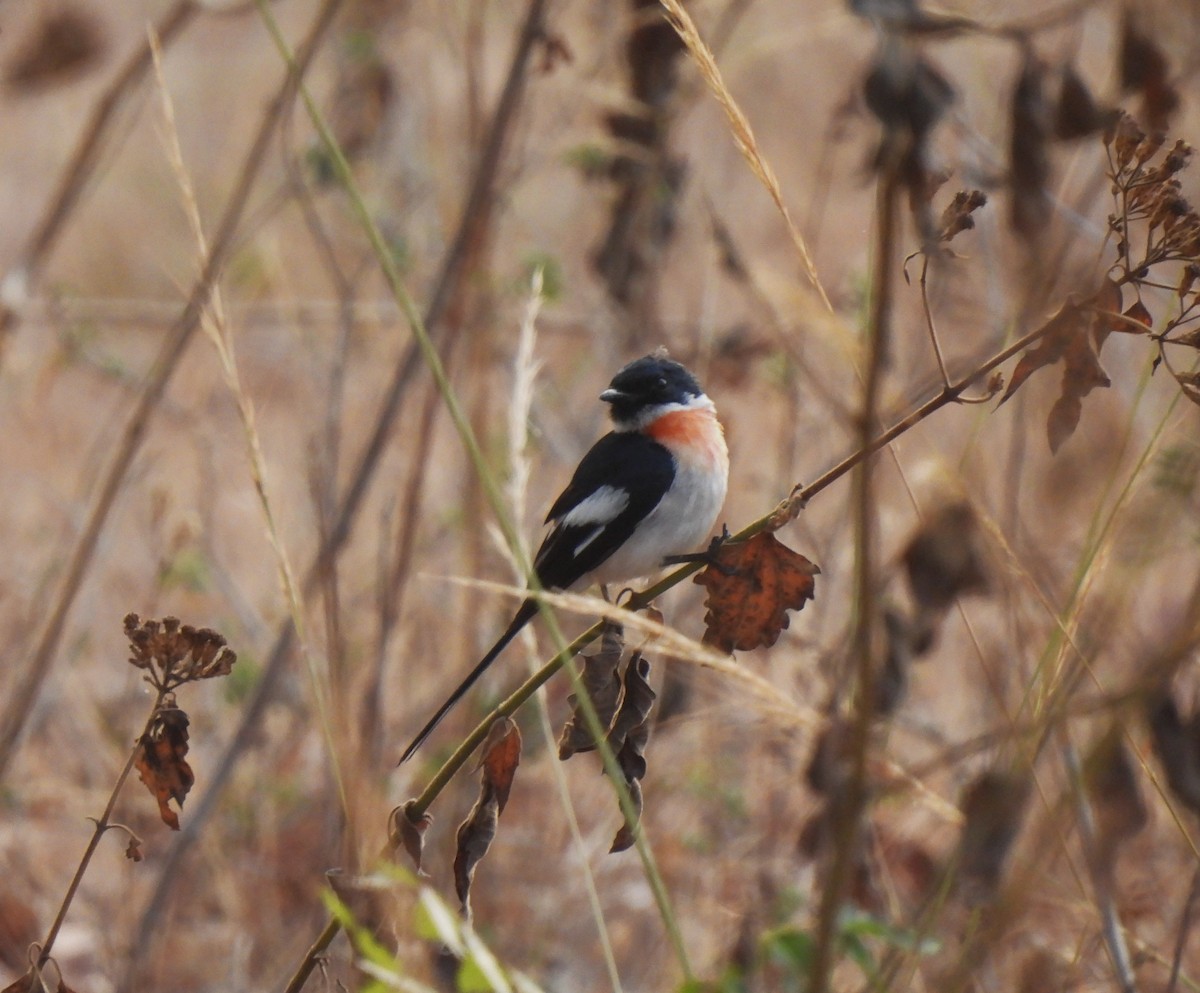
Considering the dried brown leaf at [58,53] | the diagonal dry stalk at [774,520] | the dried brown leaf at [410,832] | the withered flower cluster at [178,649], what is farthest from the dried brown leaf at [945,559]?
the dried brown leaf at [58,53]

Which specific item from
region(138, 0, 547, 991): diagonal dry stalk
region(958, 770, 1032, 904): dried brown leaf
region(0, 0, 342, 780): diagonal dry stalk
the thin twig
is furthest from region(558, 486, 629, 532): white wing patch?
the thin twig

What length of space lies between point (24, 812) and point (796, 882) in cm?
270

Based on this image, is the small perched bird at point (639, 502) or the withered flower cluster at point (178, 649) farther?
the small perched bird at point (639, 502)

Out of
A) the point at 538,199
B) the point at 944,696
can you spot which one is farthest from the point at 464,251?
the point at 538,199

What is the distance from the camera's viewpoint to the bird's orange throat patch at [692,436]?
345cm

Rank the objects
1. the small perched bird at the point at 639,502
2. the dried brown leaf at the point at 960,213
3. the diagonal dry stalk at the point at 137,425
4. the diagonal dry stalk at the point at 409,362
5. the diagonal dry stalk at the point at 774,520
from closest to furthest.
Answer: the diagonal dry stalk at the point at 774,520 → the dried brown leaf at the point at 960,213 → the diagonal dry stalk at the point at 137,425 → the diagonal dry stalk at the point at 409,362 → the small perched bird at the point at 639,502

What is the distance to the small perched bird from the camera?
338 cm

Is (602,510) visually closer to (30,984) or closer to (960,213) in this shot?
(960,213)

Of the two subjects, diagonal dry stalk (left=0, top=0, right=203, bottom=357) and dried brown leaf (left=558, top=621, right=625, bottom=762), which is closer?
dried brown leaf (left=558, top=621, right=625, bottom=762)

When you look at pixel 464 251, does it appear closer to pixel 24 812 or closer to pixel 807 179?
pixel 24 812

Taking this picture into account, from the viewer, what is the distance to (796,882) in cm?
482

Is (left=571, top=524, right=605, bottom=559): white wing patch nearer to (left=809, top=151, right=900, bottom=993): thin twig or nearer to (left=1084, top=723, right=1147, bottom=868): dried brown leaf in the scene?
(left=1084, top=723, right=1147, bottom=868): dried brown leaf

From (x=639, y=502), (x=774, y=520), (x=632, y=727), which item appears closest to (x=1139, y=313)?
(x=774, y=520)

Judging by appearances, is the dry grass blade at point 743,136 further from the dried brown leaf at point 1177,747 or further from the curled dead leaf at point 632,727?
the dried brown leaf at point 1177,747
